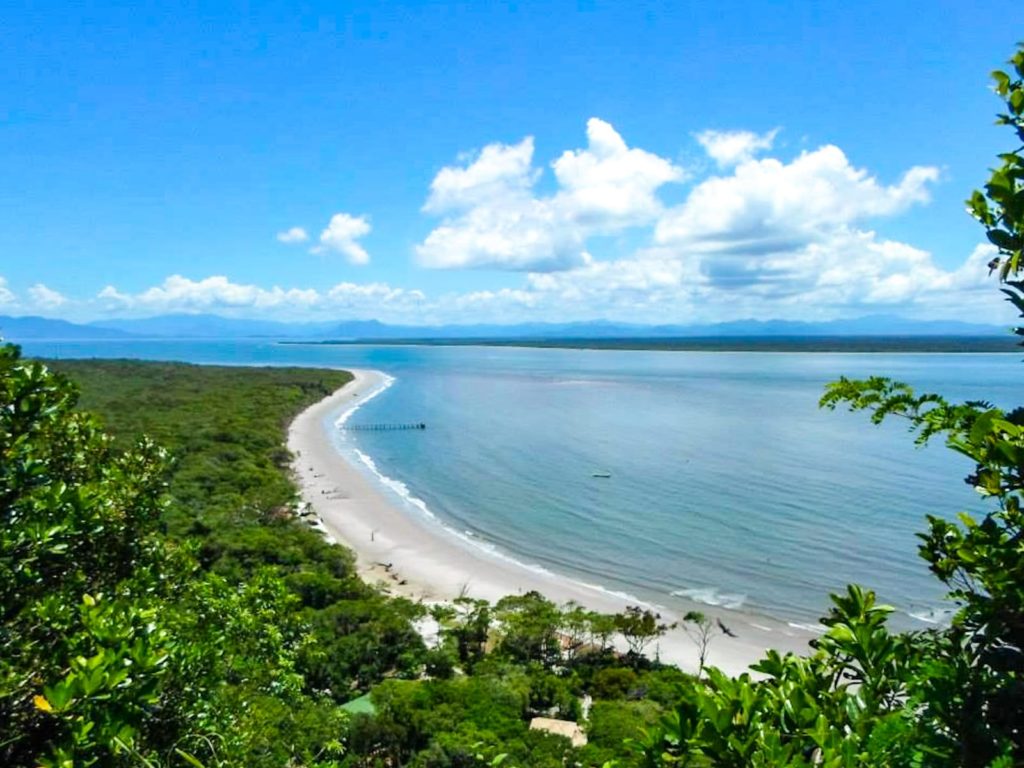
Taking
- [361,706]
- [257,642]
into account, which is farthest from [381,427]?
[257,642]

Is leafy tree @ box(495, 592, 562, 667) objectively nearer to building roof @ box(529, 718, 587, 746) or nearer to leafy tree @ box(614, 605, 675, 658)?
leafy tree @ box(614, 605, 675, 658)

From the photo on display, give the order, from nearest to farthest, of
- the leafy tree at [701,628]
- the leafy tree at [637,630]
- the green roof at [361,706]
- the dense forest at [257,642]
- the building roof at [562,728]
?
the dense forest at [257,642] → the building roof at [562,728] → the green roof at [361,706] → the leafy tree at [637,630] → the leafy tree at [701,628]

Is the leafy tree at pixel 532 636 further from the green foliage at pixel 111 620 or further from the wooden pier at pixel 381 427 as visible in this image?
the wooden pier at pixel 381 427

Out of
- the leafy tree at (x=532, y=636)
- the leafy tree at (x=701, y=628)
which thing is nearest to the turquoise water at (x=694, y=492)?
the leafy tree at (x=701, y=628)

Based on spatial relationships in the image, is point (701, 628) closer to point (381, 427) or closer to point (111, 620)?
point (111, 620)

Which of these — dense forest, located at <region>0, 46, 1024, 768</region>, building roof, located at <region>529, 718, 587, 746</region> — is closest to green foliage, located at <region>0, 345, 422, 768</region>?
dense forest, located at <region>0, 46, 1024, 768</region>

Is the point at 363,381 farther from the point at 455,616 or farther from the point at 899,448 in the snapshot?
the point at 455,616
